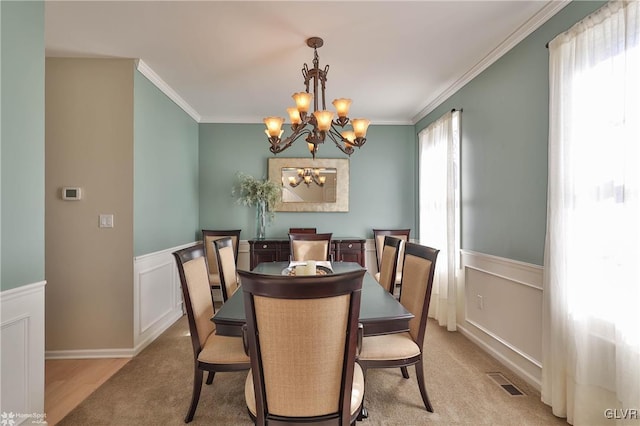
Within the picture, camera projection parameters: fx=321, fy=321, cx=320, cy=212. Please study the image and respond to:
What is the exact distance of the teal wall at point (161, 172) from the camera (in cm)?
309

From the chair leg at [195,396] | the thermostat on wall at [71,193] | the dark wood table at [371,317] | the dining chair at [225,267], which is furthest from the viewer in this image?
the thermostat on wall at [71,193]

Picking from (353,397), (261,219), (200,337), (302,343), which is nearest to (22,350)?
(200,337)

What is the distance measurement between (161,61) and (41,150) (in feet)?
5.15

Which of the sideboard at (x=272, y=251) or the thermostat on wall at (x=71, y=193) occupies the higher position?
the thermostat on wall at (x=71, y=193)

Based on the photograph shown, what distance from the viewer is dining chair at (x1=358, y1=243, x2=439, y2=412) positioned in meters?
1.88

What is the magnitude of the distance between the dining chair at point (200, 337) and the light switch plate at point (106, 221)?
135cm

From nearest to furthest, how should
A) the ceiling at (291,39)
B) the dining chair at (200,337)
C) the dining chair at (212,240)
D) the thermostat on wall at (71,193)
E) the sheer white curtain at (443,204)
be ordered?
the dining chair at (200,337)
the ceiling at (291,39)
the thermostat on wall at (71,193)
the sheer white curtain at (443,204)
the dining chair at (212,240)

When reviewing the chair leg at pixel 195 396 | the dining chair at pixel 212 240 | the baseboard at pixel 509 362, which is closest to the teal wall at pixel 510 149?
the baseboard at pixel 509 362

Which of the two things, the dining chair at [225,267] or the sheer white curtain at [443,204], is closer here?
the dining chair at [225,267]

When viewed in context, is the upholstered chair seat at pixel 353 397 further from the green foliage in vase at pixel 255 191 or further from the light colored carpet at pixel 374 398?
the green foliage in vase at pixel 255 191

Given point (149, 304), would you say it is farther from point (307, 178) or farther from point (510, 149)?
point (510, 149)

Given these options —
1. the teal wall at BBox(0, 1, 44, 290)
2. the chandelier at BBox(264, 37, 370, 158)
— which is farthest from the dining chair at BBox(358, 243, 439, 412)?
the teal wall at BBox(0, 1, 44, 290)

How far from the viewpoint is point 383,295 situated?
207 centimetres

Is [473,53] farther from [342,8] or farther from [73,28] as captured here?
[73,28]
